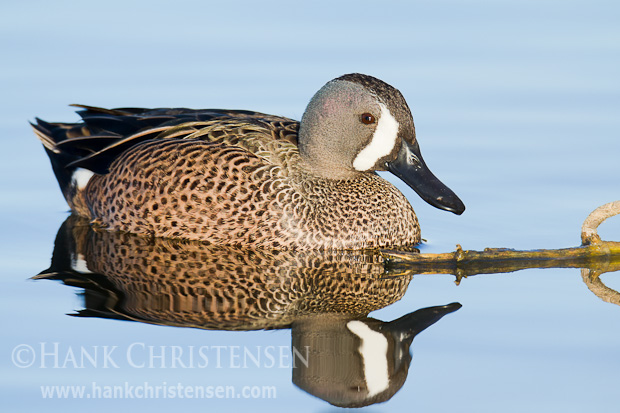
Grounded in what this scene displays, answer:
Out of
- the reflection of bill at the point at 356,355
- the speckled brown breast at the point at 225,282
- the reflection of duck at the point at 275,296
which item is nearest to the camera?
the reflection of bill at the point at 356,355

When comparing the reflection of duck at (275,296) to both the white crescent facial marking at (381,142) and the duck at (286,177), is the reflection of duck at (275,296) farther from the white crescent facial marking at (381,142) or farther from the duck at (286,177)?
the white crescent facial marking at (381,142)

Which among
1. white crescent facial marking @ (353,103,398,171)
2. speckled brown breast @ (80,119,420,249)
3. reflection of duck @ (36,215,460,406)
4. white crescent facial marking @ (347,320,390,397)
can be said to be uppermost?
white crescent facial marking @ (353,103,398,171)

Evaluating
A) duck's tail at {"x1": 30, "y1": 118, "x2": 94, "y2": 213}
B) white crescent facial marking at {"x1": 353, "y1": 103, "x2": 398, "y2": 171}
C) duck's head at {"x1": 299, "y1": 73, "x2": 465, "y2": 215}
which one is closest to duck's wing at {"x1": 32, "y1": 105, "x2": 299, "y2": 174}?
duck's tail at {"x1": 30, "y1": 118, "x2": 94, "y2": 213}

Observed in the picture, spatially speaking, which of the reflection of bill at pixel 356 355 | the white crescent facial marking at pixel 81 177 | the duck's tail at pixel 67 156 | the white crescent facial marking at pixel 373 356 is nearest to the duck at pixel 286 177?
the white crescent facial marking at pixel 81 177

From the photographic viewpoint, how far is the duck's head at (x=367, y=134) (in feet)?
34.1

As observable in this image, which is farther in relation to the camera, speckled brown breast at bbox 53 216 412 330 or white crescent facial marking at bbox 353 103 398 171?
white crescent facial marking at bbox 353 103 398 171

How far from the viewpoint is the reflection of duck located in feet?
26.6

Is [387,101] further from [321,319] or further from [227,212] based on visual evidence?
[321,319]

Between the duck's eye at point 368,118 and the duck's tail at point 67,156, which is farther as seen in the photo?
the duck's tail at point 67,156

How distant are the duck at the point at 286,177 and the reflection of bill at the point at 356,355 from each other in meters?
1.75

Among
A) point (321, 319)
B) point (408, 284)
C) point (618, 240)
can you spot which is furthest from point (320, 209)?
point (618, 240)

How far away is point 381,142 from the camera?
10.5 m

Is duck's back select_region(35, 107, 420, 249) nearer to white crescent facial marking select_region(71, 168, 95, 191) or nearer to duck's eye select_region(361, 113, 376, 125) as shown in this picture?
white crescent facial marking select_region(71, 168, 95, 191)

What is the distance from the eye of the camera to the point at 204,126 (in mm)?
10961
